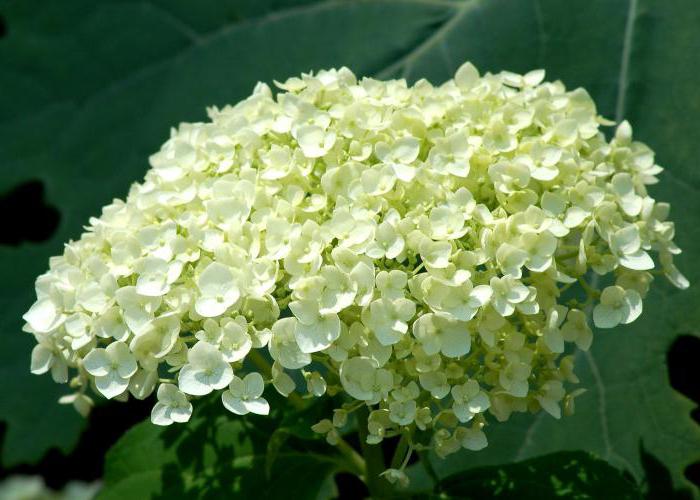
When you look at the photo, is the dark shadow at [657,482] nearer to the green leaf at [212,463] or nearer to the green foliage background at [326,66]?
the green foliage background at [326,66]

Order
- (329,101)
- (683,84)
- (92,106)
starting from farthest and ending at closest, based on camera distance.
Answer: (92,106), (683,84), (329,101)

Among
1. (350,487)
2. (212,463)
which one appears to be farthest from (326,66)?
(212,463)

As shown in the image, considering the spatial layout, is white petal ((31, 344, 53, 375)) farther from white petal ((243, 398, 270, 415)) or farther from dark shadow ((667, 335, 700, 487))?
dark shadow ((667, 335, 700, 487))

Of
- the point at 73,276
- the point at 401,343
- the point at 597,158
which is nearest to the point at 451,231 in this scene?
the point at 401,343

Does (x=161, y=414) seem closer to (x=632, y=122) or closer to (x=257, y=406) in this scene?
(x=257, y=406)

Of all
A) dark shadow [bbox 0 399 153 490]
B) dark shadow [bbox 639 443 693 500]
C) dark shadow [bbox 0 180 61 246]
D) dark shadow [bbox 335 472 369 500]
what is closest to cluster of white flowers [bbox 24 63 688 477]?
dark shadow [bbox 639 443 693 500]

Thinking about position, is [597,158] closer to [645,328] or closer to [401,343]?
[401,343]

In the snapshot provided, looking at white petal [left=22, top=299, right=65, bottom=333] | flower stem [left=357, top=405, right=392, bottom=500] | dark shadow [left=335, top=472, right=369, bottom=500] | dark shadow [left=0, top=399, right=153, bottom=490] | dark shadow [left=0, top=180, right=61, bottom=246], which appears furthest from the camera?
dark shadow [left=0, top=180, right=61, bottom=246]

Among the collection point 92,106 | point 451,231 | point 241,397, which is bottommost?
point 92,106
